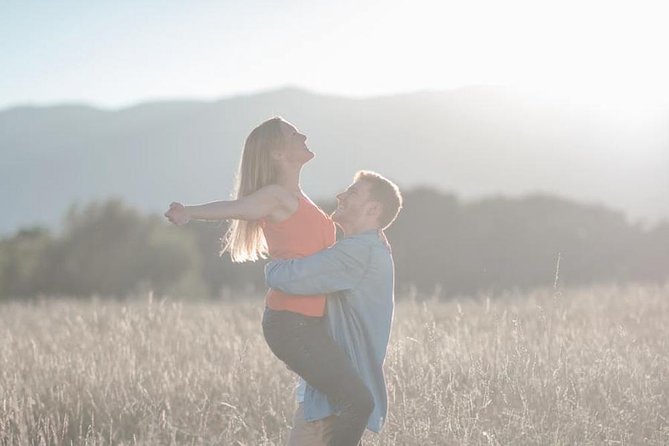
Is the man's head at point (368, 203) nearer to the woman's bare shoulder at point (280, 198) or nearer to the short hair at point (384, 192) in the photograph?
the short hair at point (384, 192)

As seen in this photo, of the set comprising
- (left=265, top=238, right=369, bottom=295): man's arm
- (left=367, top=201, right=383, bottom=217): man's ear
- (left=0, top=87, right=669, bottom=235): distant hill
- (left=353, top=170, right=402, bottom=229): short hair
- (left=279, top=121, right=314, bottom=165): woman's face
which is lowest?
(left=0, top=87, right=669, bottom=235): distant hill

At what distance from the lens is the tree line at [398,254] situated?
40750 millimetres

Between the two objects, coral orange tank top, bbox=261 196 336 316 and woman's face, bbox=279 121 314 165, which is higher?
woman's face, bbox=279 121 314 165

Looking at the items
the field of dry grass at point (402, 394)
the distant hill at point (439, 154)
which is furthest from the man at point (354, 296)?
the distant hill at point (439, 154)

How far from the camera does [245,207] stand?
4949mm

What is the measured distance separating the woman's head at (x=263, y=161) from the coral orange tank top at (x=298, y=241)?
0.37ft

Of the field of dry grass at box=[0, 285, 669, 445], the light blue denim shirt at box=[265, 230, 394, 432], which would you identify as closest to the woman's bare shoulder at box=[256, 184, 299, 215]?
the light blue denim shirt at box=[265, 230, 394, 432]

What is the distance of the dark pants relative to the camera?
483 cm

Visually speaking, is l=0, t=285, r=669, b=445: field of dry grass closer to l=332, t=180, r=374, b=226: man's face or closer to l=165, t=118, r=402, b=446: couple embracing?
l=165, t=118, r=402, b=446: couple embracing

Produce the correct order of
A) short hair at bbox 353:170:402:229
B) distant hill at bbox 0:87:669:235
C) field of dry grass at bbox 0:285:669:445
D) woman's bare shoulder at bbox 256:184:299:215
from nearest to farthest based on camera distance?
woman's bare shoulder at bbox 256:184:299:215, short hair at bbox 353:170:402:229, field of dry grass at bbox 0:285:669:445, distant hill at bbox 0:87:669:235

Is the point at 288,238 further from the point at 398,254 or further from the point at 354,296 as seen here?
the point at 398,254

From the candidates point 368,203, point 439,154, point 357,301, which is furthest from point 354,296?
point 439,154

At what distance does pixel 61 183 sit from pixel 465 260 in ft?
543

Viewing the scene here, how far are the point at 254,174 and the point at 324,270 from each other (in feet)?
2.22
